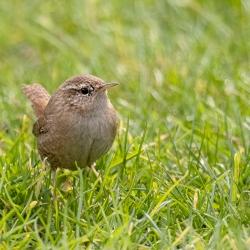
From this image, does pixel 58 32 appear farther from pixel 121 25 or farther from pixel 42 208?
pixel 42 208

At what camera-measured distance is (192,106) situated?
7.16m

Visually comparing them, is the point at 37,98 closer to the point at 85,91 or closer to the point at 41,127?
the point at 41,127

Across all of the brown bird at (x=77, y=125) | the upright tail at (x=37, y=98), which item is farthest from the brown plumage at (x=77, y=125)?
the upright tail at (x=37, y=98)

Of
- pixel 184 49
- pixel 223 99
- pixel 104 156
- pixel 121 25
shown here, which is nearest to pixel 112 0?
pixel 121 25

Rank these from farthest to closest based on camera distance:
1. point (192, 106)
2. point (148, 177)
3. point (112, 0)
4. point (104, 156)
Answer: point (112, 0), point (192, 106), point (104, 156), point (148, 177)

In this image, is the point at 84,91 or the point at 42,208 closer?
the point at 42,208

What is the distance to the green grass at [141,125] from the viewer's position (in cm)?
477

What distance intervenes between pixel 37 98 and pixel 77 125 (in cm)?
117

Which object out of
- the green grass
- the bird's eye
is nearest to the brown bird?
the bird's eye

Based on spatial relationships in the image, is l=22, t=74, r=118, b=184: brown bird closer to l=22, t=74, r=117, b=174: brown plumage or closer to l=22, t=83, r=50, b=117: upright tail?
l=22, t=74, r=117, b=174: brown plumage

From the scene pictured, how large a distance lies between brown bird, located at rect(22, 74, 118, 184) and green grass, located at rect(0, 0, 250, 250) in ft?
0.56

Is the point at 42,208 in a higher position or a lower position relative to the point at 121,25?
lower

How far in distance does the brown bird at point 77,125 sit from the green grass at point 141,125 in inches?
6.7

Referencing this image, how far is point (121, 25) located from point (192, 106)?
2.82 metres
